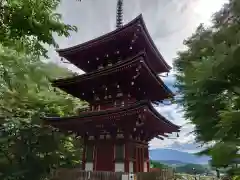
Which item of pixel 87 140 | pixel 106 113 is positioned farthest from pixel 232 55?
pixel 87 140

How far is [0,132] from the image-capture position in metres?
15.6

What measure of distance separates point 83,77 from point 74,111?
8.59 m

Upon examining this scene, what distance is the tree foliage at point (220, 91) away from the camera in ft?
27.4

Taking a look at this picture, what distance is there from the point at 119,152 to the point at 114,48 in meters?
5.97

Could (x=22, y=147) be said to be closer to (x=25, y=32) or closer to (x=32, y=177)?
(x=32, y=177)

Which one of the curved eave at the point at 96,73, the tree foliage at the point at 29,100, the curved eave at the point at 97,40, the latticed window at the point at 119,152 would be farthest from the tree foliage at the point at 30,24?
the latticed window at the point at 119,152

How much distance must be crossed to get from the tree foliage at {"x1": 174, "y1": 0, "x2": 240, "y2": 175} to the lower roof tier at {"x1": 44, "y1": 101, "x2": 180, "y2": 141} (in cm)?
219

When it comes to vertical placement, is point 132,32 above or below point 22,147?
above

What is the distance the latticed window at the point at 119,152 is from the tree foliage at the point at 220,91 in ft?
13.0

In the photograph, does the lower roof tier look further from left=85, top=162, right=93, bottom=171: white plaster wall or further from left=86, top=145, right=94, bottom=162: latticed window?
left=85, top=162, right=93, bottom=171: white plaster wall

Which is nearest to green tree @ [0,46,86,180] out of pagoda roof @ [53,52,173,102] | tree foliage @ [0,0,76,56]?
pagoda roof @ [53,52,173,102]

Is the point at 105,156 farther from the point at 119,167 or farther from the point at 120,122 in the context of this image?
the point at 120,122

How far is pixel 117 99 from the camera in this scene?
11.8 metres

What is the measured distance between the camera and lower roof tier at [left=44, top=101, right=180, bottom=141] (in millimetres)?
9797
